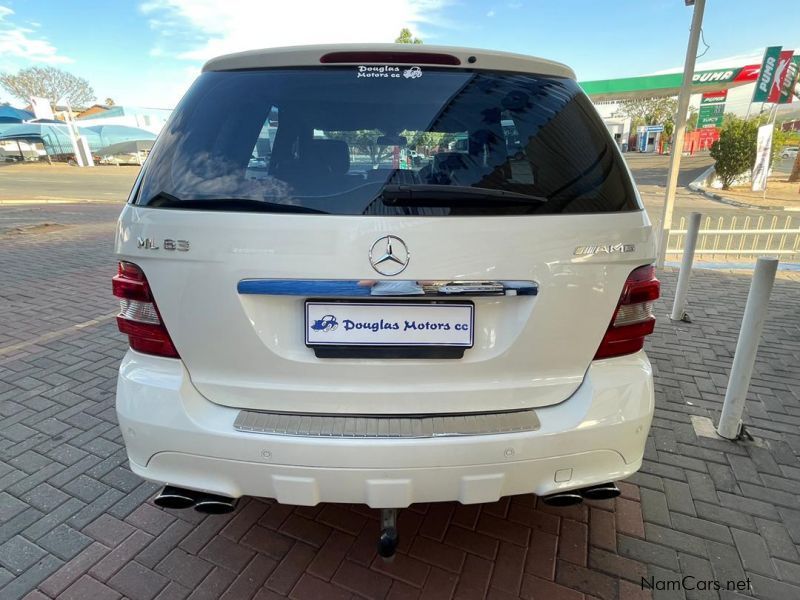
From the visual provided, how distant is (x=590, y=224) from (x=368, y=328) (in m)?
0.76

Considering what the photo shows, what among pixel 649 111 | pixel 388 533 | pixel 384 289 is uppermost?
pixel 649 111

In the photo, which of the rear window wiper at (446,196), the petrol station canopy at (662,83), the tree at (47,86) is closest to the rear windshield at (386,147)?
the rear window wiper at (446,196)

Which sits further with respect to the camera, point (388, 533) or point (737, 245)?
point (737, 245)

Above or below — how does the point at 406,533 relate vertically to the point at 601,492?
below

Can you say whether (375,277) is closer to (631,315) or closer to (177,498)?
(631,315)

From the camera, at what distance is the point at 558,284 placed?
1.43 m

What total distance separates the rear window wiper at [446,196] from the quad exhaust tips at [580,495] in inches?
39.1

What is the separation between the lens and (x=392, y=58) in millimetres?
1559

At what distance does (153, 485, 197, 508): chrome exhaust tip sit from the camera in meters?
1.62

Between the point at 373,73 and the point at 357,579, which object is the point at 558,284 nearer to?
→ the point at 373,73

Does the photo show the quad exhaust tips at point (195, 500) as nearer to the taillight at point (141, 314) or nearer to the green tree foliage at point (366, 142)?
the taillight at point (141, 314)

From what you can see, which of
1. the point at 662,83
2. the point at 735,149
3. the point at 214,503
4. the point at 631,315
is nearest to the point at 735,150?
the point at 735,149

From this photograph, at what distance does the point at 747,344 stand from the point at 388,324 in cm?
231

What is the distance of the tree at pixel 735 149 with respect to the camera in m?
18.2
